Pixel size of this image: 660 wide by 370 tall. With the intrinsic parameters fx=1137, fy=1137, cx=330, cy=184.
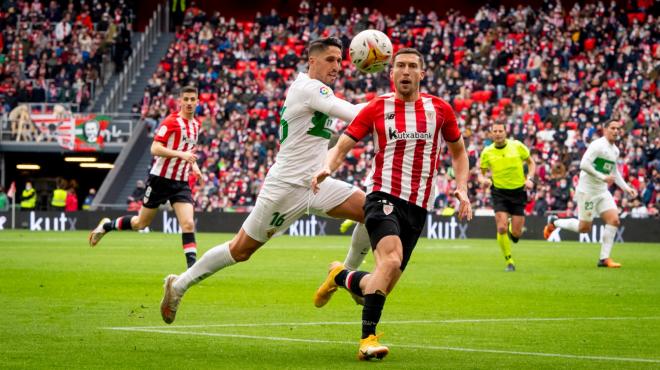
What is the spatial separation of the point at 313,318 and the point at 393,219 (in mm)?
2701

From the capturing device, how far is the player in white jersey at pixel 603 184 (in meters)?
19.3

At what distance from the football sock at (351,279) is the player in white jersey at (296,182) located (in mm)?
716

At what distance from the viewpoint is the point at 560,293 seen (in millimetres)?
14000

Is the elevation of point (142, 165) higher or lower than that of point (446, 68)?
lower

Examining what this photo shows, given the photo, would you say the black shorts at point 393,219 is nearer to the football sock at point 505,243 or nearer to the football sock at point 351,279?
the football sock at point 351,279

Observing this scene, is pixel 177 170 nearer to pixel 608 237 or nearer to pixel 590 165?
pixel 590 165

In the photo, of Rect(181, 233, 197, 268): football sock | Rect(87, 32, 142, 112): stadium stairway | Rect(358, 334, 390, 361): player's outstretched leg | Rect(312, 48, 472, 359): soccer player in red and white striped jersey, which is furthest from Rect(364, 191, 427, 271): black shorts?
Rect(87, 32, 142, 112): stadium stairway

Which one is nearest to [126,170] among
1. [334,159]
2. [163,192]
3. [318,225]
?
[318,225]

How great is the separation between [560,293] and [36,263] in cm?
972

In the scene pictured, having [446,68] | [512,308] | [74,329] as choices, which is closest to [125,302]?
[74,329]

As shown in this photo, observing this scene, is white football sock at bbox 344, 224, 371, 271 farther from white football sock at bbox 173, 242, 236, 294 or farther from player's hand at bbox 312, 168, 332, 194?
player's hand at bbox 312, 168, 332, 194

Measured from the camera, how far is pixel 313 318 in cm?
1084

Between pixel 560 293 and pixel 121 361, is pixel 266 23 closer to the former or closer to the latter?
pixel 560 293

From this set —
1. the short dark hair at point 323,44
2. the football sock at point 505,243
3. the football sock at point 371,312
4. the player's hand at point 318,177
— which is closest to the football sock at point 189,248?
the football sock at point 505,243
